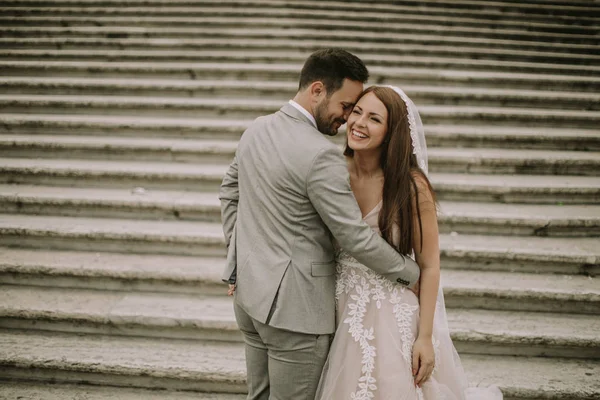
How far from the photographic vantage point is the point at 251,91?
4289 mm

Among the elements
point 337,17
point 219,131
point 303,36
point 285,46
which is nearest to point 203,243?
point 219,131

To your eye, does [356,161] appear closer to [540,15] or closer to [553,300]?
[553,300]

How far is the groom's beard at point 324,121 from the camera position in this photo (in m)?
1.40

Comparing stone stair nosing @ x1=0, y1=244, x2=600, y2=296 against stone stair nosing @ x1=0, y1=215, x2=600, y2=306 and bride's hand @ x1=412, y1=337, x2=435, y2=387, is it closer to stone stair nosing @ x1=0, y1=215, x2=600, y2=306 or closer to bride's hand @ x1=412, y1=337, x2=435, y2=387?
stone stair nosing @ x1=0, y1=215, x2=600, y2=306

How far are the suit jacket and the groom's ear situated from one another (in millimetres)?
88

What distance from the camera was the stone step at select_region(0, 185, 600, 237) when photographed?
307 cm

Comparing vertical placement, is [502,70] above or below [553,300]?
above

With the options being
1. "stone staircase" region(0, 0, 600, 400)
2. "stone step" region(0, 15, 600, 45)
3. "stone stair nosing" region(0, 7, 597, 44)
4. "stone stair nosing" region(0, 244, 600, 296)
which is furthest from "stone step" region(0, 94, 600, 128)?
"stone stair nosing" region(0, 7, 597, 44)

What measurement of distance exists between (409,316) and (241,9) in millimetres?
5543

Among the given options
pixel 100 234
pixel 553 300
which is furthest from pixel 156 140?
pixel 553 300

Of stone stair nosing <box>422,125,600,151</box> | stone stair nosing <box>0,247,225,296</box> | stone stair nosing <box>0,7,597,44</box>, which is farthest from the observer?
stone stair nosing <box>0,7,597,44</box>

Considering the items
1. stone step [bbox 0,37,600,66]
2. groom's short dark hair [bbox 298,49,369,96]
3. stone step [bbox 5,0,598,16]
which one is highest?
stone step [bbox 5,0,598,16]

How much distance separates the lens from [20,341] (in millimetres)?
2576

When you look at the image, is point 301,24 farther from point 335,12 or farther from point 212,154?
point 212,154
